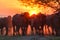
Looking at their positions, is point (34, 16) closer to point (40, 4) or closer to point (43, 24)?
point (43, 24)

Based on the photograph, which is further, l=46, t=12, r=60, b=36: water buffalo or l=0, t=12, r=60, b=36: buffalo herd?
l=0, t=12, r=60, b=36: buffalo herd

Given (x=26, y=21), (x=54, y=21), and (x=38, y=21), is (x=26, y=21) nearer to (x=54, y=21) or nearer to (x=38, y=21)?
(x=38, y=21)

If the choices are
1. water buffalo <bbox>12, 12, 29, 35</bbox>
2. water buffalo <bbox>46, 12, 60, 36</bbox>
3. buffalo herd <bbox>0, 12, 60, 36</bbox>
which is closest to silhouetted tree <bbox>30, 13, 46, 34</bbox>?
buffalo herd <bbox>0, 12, 60, 36</bbox>

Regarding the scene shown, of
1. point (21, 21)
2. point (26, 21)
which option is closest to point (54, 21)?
point (26, 21)

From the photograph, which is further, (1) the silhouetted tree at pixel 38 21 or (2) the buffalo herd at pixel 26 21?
(1) the silhouetted tree at pixel 38 21

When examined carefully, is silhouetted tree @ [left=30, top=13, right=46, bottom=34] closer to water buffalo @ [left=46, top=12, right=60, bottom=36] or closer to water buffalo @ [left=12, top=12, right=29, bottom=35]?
water buffalo @ [left=46, top=12, right=60, bottom=36]

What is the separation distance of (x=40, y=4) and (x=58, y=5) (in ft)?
4.02

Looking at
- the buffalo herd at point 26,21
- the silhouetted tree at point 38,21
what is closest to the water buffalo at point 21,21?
the buffalo herd at point 26,21

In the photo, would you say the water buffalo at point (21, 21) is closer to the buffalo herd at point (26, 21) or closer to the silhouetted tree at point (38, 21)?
the buffalo herd at point (26, 21)

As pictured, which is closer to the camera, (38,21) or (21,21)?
(38,21)

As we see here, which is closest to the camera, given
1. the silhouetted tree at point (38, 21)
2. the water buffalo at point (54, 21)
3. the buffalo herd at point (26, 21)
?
the water buffalo at point (54, 21)

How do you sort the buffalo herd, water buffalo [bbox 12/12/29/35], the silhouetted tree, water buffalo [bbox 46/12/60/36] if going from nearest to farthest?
water buffalo [bbox 46/12/60/36] → the buffalo herd → the silhouetted tree → water buffalo [bbox 12/12/29/35]

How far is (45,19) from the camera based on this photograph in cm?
1711

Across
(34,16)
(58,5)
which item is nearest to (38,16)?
(34,16)
